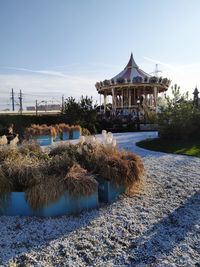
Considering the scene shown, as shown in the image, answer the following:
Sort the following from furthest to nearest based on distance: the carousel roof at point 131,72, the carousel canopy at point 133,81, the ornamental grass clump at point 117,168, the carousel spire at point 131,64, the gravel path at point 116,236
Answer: the carousel spire at point 131,64 → the carousel roof at point 131,72 → the carousel canopy at point 133,81 → the ornamental grass clump at point 117,168 → the gravel path at point 116,236

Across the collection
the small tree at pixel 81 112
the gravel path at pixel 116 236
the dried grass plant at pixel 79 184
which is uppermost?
the small tree at pixel 81 112

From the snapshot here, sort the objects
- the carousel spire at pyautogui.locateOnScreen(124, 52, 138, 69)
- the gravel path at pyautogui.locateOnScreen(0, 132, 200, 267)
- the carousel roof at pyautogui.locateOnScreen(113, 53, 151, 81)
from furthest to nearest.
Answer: the carousel spire at pyautogui.locateOnScreen(124, 52, 138, 69), the carousel roof at pyautogui.locateOnScreen(113, 53, 151, 81), the gravel path at pyautogui.locateOnScreen(0, 132, 200, 267)

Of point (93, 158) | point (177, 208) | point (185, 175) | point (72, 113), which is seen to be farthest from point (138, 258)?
point (72, 113)

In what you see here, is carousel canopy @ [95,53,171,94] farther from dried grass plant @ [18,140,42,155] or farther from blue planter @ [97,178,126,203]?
blue planter @ [97,178,126,203]

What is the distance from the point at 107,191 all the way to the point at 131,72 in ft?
64.7

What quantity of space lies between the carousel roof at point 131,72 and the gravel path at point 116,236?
1861 cm

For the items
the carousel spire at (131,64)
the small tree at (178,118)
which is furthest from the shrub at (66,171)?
the carousel spire at (131,64)

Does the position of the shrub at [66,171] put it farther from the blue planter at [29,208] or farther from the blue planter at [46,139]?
the blue planter at [46,139]

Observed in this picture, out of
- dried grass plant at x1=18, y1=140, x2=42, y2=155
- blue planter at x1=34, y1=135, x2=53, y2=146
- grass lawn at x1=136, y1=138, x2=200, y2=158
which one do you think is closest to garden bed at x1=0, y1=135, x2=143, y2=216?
dried grass plant at x1=18, y1=140, x2=42, y2=155

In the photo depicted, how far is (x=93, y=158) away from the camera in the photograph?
4.44 meters

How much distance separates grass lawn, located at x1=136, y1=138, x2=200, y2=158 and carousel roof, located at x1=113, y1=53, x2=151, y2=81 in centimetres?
1230

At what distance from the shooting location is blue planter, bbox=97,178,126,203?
400 cm

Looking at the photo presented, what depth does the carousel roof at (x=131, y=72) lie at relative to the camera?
22305 millimetres

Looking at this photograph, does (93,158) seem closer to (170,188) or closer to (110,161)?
(110,161)
